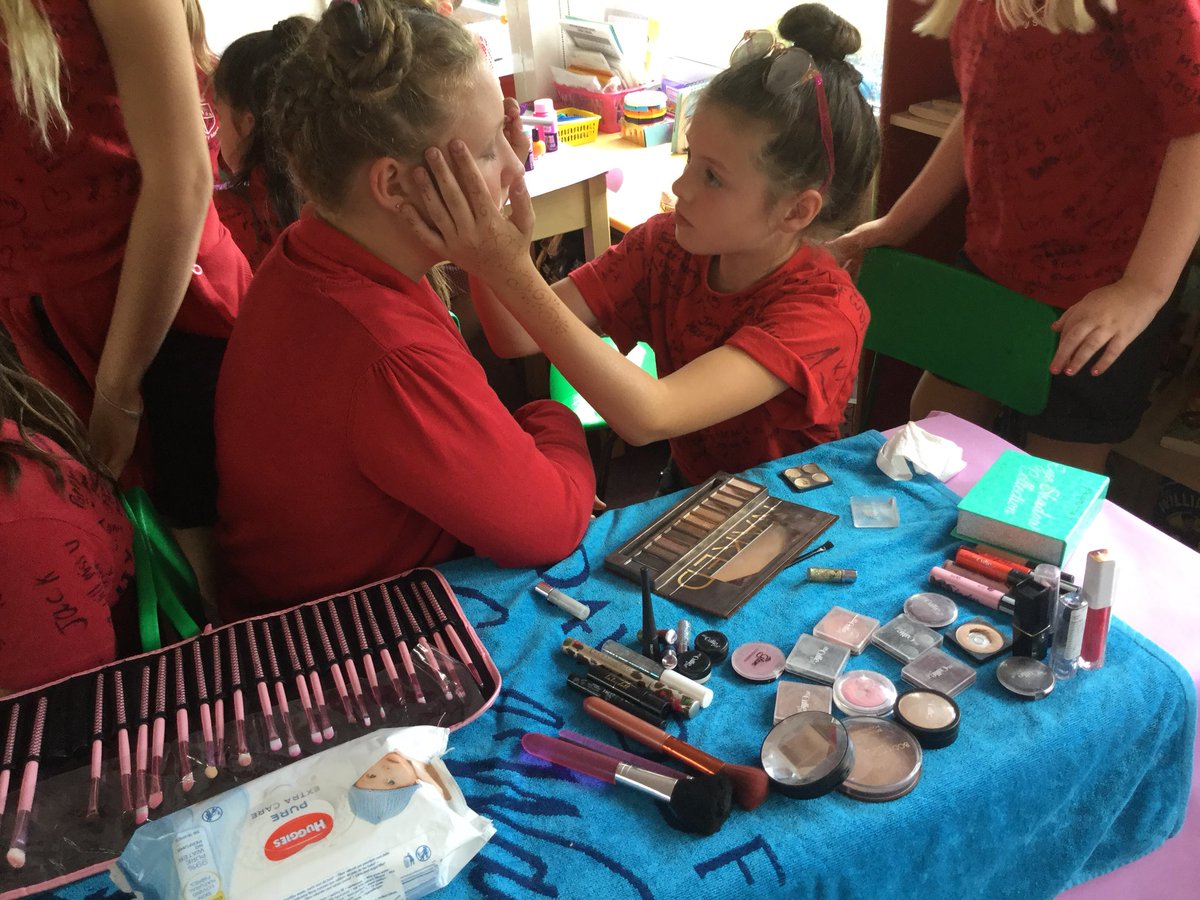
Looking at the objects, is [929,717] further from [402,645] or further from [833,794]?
[402,645]

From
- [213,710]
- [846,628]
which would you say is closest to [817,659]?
[846,628]

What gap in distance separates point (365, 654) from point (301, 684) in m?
0.06

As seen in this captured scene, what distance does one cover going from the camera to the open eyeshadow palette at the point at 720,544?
91 centimetres

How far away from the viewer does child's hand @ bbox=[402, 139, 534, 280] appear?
2.99ft

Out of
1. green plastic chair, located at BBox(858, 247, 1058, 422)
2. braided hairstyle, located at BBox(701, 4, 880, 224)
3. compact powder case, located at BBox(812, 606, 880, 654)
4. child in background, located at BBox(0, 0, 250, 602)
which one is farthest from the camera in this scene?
green plastic chair, located at BBox(858, 247, 1058, 422)

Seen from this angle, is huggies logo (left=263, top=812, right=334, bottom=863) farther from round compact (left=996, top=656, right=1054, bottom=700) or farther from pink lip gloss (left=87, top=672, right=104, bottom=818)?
round compact (left=996, top=656, right=1054, bottom=700)

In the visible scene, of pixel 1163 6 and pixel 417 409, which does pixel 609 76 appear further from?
pixel 417 409

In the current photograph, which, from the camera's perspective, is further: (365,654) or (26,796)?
(365,654)

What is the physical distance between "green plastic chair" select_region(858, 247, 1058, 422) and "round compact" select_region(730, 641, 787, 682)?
0.68m

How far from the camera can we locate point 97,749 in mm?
734

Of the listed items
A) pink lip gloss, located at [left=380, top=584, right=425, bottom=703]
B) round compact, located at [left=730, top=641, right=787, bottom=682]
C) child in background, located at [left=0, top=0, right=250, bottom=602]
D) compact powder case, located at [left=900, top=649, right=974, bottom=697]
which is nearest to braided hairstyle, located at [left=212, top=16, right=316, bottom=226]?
child in background, located at [left=0, top=0, right=250, bottom=602]

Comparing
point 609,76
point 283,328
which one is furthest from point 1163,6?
point 609,76

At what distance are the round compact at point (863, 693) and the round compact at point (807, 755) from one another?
0.03 m

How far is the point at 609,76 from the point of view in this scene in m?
2.95
